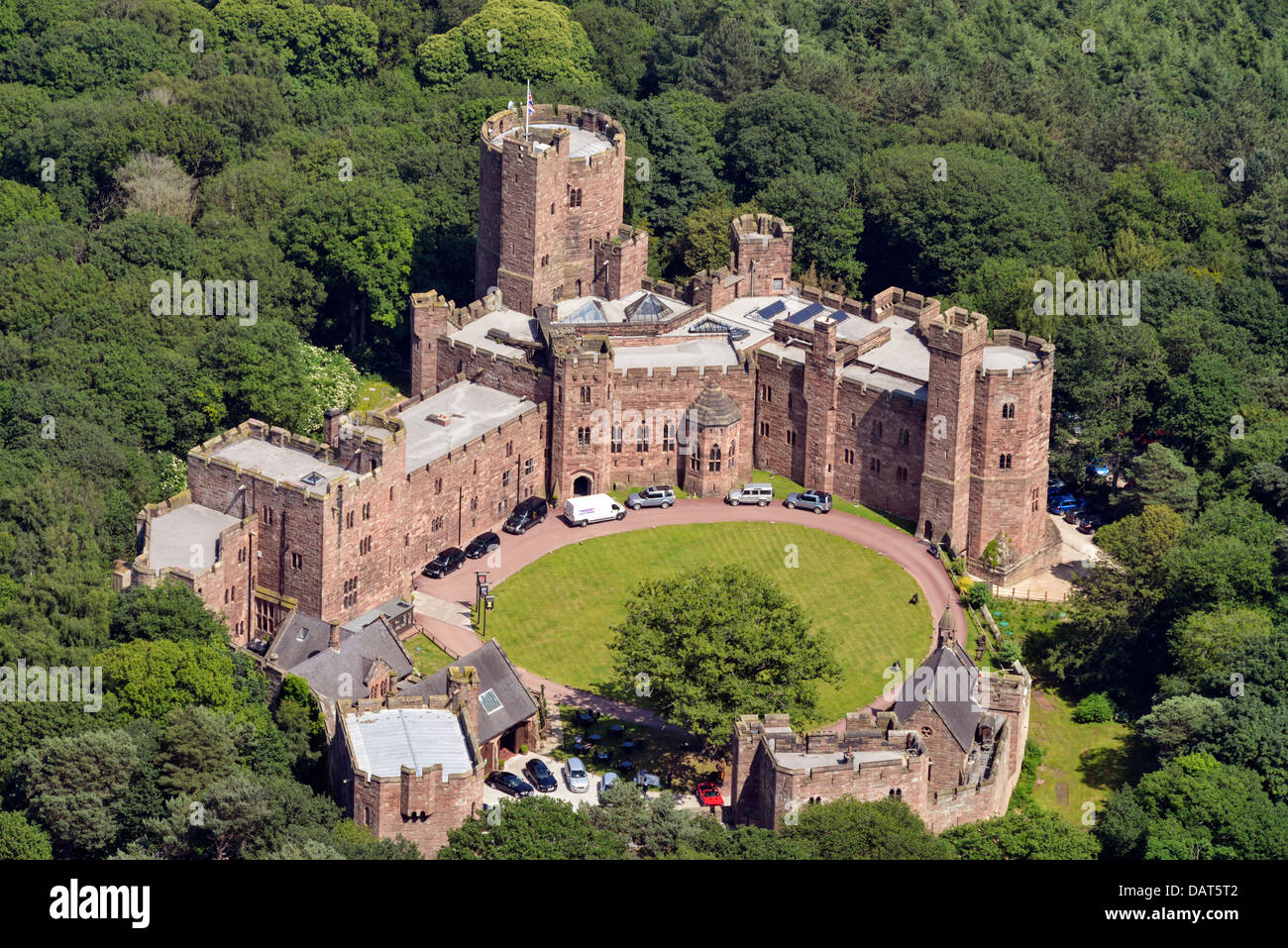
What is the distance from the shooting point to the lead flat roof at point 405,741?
160 meters

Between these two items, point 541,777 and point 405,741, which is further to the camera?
point 541,777

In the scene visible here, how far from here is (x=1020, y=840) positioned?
16075 centimetres

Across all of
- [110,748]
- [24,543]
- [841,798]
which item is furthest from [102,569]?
[841,798]

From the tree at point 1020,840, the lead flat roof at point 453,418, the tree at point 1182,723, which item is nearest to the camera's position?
the tree at point 1020,840

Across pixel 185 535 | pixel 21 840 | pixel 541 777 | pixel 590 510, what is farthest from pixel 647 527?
pixel 21 840

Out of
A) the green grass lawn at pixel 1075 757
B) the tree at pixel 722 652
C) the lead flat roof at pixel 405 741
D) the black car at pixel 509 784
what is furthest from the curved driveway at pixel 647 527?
the lead flat roof at pixel 405 741

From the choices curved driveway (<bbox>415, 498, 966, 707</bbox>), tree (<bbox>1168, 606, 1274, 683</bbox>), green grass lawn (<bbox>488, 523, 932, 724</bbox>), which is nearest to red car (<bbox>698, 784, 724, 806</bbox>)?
green grass lawn (<bbox>488, 523, 932, 724</bbox>)

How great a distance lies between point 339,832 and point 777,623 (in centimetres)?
3221

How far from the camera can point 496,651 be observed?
17138 centimetres

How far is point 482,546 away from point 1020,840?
165 feet

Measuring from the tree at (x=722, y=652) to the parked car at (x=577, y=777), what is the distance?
6.61m

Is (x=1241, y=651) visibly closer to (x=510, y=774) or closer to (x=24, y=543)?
(x=510, y=774)

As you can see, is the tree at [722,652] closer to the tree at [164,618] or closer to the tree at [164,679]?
the tree at [164,679]

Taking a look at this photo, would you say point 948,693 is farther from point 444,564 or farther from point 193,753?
point 193,753
